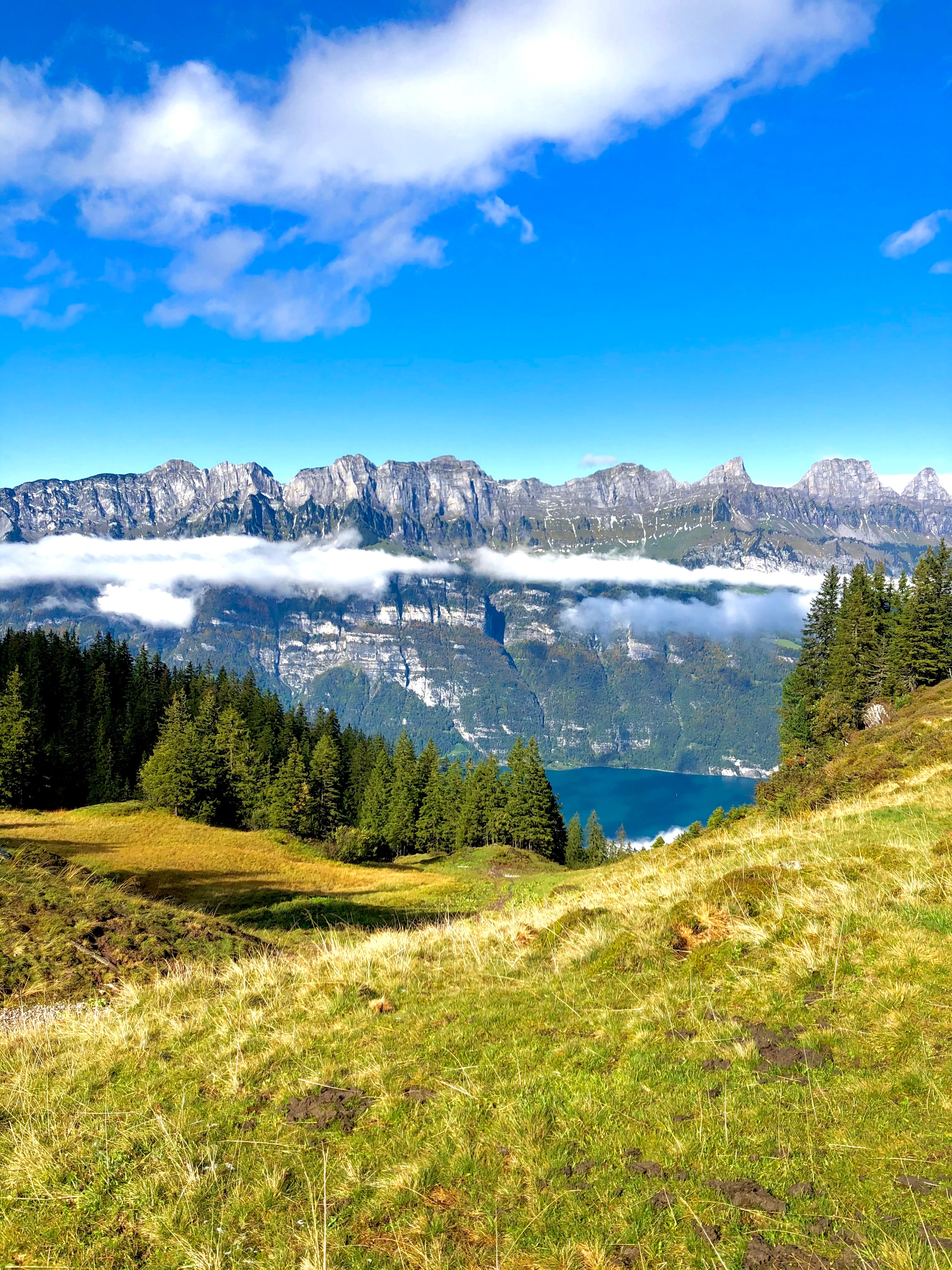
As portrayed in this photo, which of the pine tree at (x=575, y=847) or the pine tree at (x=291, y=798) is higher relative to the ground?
the pine tree at (x=291, y=798)

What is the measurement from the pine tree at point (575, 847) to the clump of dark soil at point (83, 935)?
68.4 metres

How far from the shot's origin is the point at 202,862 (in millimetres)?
40531

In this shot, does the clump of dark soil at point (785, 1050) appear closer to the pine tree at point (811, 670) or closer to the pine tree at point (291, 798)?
the pine tree at point (811, 670)

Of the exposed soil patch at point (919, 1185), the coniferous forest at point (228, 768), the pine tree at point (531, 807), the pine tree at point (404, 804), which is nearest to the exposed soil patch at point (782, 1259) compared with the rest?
the exposed soil patch at point (919, 1185)

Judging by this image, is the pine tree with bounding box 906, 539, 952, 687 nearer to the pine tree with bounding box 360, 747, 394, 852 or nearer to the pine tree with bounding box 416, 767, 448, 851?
the pine tree with bounding box 416, 767, 448, 851

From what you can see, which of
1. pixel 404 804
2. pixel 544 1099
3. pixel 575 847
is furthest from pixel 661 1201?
pixel 575 847

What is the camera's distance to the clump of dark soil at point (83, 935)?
44.7ft

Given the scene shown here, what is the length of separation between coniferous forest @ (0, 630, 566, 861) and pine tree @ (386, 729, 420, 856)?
Answer: 20 cm

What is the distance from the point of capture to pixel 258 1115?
6.95 meters

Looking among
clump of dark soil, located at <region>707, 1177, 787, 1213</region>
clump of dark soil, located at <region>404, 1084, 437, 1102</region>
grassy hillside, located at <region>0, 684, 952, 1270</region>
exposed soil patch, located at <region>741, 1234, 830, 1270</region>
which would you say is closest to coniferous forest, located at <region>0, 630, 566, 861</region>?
grassy hillside, located at <region>0, 684, 952, 1270</region>

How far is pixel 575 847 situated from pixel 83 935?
89153mm

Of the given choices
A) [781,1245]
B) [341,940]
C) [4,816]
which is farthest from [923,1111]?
[4,816]

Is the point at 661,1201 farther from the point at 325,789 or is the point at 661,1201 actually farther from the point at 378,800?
the point at 378,800

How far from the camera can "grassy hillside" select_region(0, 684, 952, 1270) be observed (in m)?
4.79
